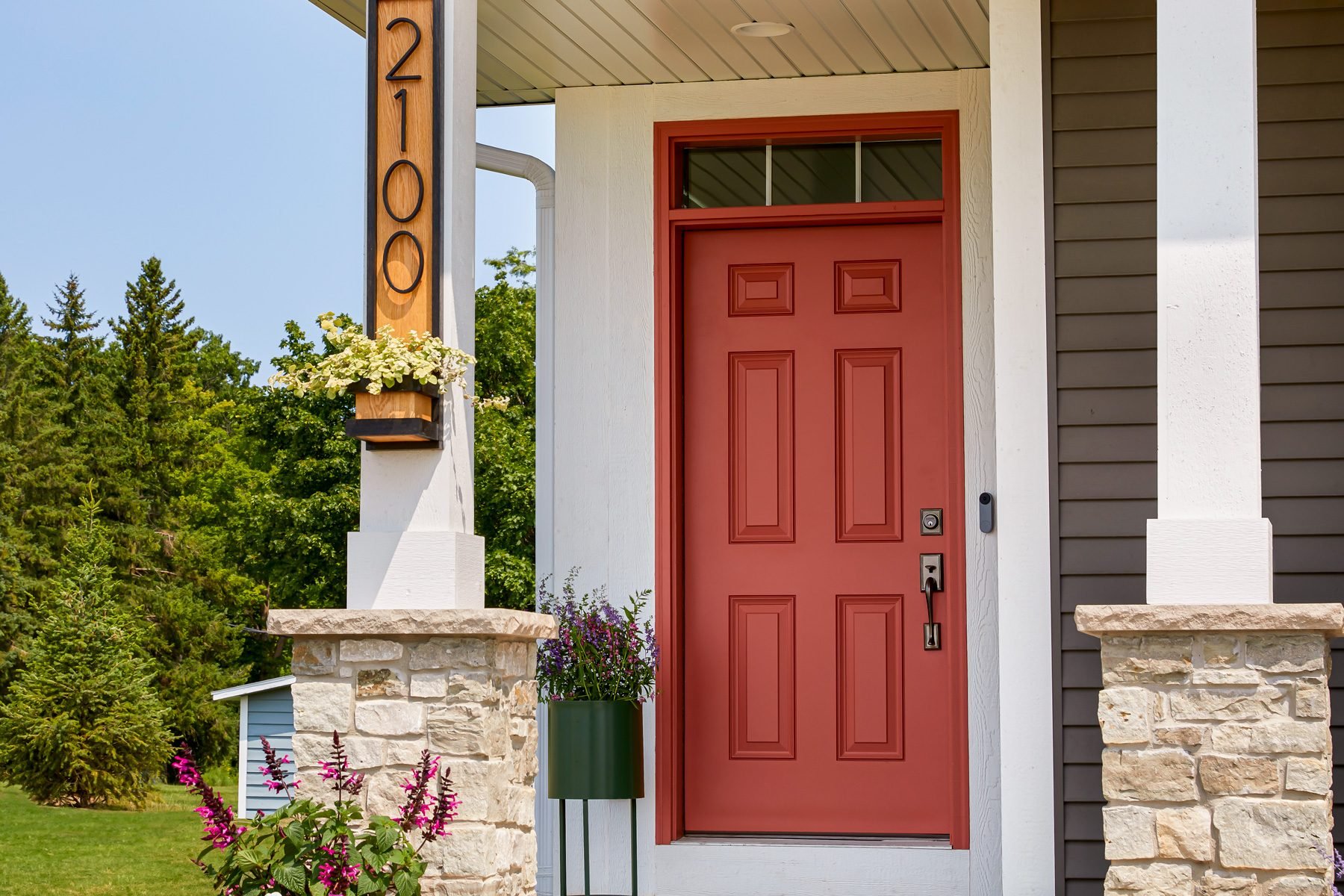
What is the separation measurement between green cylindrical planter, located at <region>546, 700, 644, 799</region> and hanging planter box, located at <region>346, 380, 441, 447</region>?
4.23 feet

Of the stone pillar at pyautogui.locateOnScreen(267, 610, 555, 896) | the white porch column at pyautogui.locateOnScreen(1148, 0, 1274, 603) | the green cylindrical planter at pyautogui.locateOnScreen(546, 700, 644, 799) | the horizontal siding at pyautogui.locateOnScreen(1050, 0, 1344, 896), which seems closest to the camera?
the white porch column at pyautogui.locateOnScreen(1148, 0, 1274, 603)

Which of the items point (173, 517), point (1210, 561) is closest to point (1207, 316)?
point (1210, 561)

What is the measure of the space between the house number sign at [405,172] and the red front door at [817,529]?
5.54 feet

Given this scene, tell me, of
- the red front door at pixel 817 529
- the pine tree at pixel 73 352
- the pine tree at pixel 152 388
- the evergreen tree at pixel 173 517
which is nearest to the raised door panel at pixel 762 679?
the red front door at pixel 817 529

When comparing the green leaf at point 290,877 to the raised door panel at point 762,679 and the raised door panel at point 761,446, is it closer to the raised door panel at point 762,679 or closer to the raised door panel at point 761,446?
the raised door panel at point 762,679

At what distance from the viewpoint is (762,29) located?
4.46 metres

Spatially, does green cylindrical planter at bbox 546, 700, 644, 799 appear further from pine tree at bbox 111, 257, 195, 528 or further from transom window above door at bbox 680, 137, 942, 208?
pine tree at bbox 111, 257, 195, 528

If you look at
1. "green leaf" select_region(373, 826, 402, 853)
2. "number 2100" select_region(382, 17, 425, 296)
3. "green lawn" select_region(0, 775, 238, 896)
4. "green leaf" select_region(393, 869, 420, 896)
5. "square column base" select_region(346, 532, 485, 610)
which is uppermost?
"number 2100" select_region(382, 17, 425, 296)

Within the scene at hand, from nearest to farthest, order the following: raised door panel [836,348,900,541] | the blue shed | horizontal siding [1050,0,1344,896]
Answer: horizontal siding [1050,0,1344,896]
raised door panel [836,348,900,541]
the blue shed

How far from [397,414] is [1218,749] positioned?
6.20 feet

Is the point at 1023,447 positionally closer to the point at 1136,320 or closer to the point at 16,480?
the point at 1136,320

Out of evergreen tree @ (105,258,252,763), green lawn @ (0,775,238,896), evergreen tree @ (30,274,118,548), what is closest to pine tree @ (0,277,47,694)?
evergreen tree @ (30,274,118,548)

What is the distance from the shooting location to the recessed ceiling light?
14.5ft

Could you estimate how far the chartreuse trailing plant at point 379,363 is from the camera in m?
3.24
